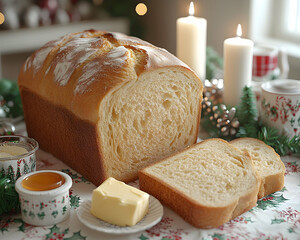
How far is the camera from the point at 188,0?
3.44m

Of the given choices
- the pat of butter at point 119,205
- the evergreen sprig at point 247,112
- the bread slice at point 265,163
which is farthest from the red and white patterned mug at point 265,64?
the pat of butter at point 119,205

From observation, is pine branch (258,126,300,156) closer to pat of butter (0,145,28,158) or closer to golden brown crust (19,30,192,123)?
golden brown crust (19,30,192,123)

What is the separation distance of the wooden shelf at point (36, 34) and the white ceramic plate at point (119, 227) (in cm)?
271

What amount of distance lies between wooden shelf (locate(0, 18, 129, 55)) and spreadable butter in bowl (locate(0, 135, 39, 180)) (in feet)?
7.69

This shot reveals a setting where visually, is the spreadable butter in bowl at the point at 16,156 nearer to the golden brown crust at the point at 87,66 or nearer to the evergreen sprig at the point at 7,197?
the evergreen sprig at the point at 7,197

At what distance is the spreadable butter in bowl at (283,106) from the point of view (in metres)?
1.72

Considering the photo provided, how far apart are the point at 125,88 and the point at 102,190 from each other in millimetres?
383

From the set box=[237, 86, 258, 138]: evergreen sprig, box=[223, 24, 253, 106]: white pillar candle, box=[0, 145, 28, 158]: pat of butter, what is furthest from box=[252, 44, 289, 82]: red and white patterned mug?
box=[0, 145, 28, 158]: pat of butter

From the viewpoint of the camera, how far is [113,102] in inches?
57.2

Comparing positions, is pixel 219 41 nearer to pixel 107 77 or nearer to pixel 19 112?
pixel 19 112

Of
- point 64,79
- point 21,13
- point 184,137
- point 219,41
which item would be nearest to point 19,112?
point 64,79

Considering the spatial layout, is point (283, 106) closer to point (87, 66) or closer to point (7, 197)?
point (87, 66)

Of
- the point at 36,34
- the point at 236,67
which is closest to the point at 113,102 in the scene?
the point at 236,67

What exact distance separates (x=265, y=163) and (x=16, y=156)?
894 mm
